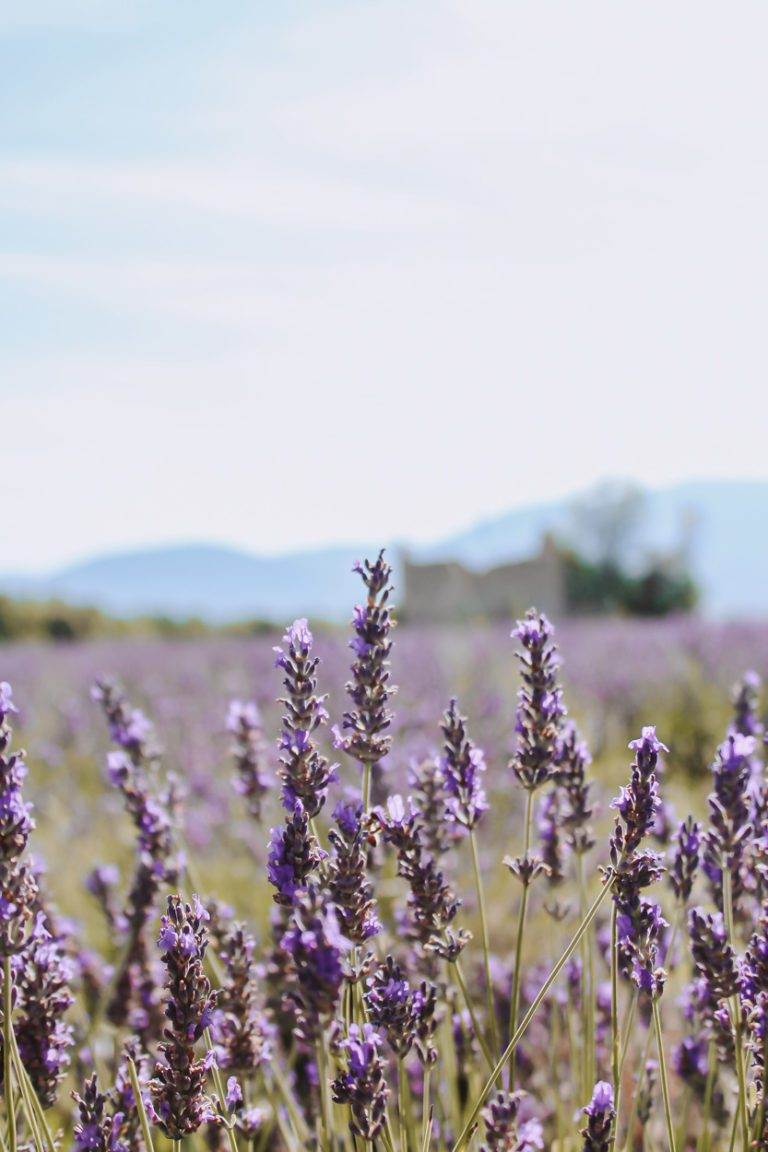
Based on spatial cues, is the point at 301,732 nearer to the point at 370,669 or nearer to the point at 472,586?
the point at 370,669

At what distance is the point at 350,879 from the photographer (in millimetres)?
1373

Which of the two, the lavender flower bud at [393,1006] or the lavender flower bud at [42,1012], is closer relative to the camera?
the lavender flower bud at [393,1006]

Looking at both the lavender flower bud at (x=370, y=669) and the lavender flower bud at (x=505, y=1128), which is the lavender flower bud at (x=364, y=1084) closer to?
the lavender flower bud at (x=505, y=1128)

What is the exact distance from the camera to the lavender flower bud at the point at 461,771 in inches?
A: 65.8

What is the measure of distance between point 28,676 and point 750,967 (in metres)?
11.8

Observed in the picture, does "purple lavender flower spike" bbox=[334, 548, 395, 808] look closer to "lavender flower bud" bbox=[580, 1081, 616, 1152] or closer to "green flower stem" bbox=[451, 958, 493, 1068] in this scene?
"green flower stem" bbox=[451, 958, 493, 1068]

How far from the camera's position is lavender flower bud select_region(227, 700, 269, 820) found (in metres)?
2.17

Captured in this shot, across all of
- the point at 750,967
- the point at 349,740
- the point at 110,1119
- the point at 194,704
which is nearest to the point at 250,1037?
the point at 110,1119

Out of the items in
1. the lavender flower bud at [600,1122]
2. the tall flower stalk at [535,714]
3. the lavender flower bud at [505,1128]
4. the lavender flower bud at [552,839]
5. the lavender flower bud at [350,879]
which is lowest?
the lavender flower bud at [505,1128]

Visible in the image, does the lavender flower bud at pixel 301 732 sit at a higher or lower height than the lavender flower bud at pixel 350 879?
higher

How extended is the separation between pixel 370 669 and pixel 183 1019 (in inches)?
18.3

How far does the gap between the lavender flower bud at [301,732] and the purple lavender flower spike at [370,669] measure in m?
0.04

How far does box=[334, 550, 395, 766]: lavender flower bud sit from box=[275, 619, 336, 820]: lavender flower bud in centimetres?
4

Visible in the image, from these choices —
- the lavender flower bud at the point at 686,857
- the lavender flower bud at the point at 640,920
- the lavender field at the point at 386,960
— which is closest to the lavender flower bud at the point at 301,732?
the lavender field at the point at 386,960
